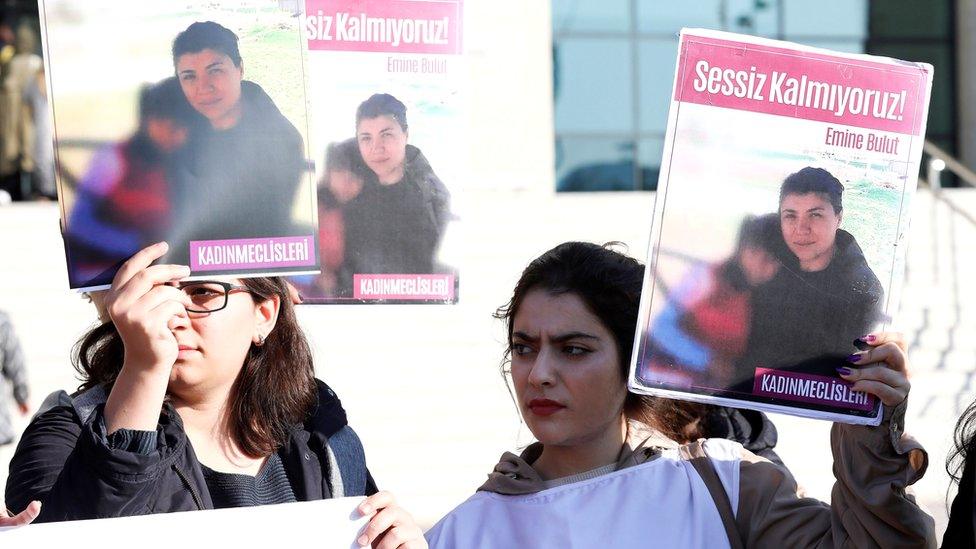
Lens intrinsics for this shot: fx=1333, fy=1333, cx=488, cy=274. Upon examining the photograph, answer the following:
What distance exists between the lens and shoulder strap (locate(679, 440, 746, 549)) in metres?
2.77

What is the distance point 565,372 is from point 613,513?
0.33 m

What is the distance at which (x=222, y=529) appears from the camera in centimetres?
251

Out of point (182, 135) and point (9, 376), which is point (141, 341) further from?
point (9, 376)

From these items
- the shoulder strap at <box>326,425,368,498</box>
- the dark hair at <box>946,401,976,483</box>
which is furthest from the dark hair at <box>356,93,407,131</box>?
the dark hair at <box>946,401,976,483</box>

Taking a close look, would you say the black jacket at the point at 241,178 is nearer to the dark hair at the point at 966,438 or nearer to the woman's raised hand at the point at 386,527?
the woman's raised hand at the point at 386,527

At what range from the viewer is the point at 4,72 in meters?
13.0

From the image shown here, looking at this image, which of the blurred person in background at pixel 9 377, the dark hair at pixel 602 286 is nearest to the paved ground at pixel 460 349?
the blurred person in background at pixel 9 377

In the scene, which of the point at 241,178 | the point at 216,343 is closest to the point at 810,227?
the point at 241,178

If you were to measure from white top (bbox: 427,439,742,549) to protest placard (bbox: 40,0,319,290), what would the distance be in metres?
0.67

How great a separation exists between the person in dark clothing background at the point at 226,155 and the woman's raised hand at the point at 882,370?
3.79ft

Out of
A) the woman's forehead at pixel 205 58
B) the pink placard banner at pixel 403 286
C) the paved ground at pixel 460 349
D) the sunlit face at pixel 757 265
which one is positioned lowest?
the paved ground at pixel 460 349

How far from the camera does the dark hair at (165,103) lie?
8.81 feet

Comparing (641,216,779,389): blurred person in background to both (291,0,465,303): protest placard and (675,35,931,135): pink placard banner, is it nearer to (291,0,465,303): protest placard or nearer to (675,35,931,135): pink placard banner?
(675,35,931,135): pink placard banner

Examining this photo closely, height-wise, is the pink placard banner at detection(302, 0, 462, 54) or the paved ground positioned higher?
the pink placard banner at detection(302, 0, 462, 54)
